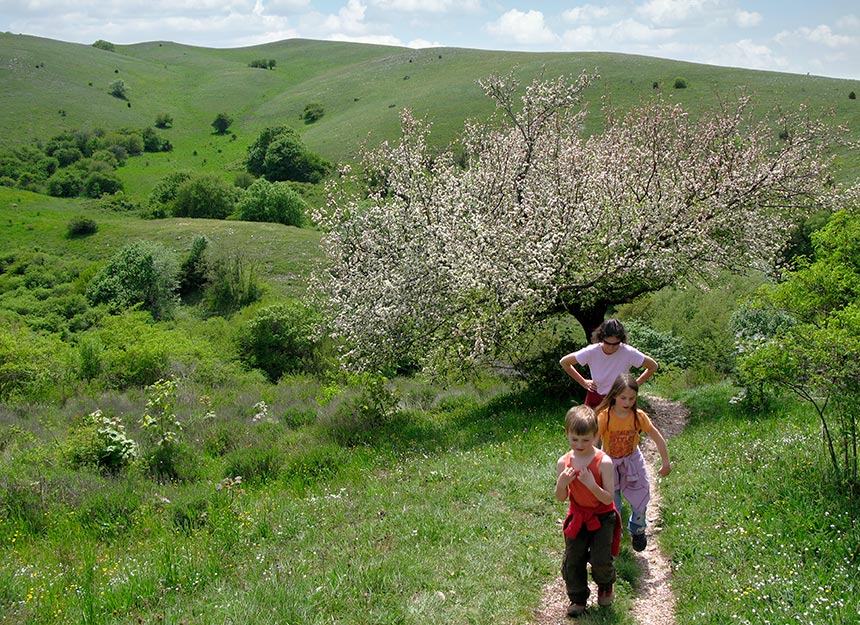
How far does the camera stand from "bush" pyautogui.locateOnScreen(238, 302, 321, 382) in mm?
28500

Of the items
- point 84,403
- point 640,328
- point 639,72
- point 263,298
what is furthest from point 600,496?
point 639,72

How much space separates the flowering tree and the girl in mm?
5362

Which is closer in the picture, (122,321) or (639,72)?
(122,321)

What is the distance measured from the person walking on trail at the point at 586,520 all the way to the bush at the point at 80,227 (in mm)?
61840

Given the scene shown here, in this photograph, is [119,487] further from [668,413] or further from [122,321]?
[122,321]

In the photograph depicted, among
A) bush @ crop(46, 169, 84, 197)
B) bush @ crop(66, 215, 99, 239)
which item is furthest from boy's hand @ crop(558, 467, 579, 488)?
bush @ crop(46, 169, 84, 197)

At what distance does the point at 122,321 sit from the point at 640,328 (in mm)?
24763

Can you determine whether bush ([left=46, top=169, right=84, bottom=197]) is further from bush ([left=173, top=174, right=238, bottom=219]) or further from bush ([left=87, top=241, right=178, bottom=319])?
bush ([left=87, top=241, right=178, bottom=319])

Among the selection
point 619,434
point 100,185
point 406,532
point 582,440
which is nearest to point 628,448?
point 619,434

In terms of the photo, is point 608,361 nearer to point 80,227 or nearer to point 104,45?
point 80,227

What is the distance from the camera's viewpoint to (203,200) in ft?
224

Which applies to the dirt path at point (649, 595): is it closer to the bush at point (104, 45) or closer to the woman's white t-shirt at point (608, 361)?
the woman's white t-shirt at point (608, 361)

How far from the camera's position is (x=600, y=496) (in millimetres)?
4598

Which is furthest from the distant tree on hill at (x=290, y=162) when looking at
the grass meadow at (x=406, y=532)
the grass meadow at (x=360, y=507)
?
the grass meadow at (x=406, y=532)
